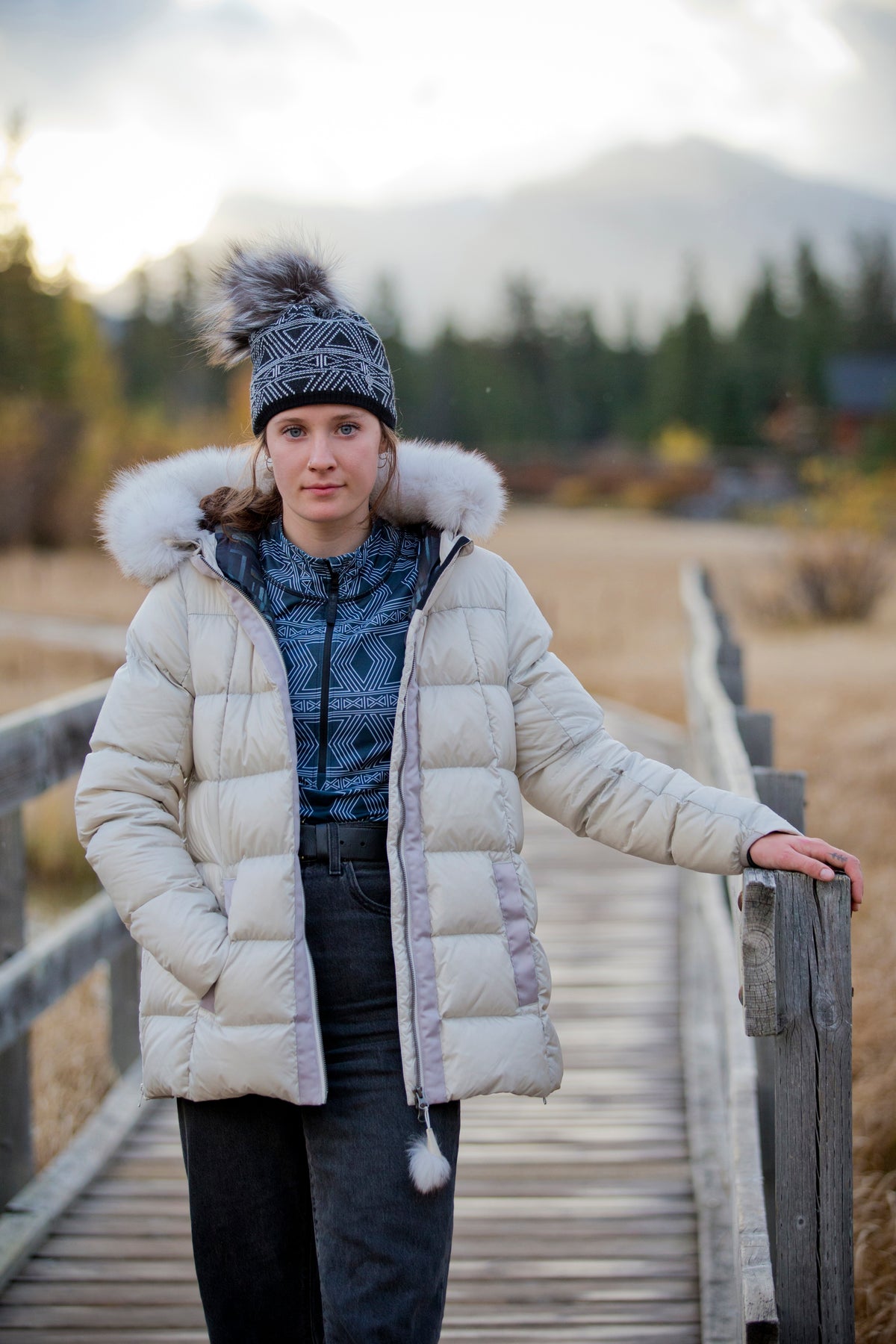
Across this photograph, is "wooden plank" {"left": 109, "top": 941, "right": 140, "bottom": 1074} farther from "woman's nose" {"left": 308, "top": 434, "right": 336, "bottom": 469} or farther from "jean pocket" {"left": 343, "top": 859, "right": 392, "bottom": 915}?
"woman's nose" {"left": 308, "top": 434, "right": 336, "bottom": 469}

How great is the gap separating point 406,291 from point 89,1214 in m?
80.2

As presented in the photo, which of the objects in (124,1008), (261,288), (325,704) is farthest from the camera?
(124,1008)

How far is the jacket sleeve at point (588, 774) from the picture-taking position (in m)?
1.92

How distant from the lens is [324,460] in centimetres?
192

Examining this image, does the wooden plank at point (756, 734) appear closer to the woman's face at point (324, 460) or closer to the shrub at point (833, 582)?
the woman's face at point (324, 460)

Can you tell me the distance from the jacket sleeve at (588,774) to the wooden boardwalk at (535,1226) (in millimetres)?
1169

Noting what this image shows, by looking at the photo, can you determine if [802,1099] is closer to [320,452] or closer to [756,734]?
[320,452]

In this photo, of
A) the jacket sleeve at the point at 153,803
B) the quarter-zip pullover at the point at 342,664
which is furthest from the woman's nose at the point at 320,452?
the jacket sleeve at the point at 153,803

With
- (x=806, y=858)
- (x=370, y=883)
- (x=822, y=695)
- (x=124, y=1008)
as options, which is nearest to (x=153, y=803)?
(x=370, y=883)

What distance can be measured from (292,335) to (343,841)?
0.75 m

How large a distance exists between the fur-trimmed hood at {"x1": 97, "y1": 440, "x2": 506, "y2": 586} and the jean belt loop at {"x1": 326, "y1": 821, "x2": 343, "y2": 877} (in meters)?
0.47

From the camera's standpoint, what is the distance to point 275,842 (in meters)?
1.82

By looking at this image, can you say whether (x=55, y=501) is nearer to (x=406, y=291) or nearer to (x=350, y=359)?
(x=350, y=359)

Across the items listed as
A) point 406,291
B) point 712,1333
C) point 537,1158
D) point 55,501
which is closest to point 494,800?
point 712,1333
